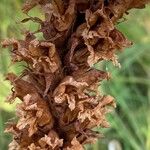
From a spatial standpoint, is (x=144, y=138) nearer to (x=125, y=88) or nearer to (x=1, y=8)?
(x=125, y=88)

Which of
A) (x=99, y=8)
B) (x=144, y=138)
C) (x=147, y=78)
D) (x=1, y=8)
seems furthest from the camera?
(x=147, y=78)

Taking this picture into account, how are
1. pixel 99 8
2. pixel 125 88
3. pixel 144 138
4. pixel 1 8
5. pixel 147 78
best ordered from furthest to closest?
pixel 147 78 → pixel 125 88 → pixel 144 138 → pixel 1 8 → pixel 99 8

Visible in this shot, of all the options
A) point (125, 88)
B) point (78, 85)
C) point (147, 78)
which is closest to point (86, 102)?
point (78, 85)

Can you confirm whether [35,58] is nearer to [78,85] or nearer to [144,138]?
[78,85]

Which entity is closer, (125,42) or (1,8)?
(125,42)

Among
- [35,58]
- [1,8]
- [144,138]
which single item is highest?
[1,8]

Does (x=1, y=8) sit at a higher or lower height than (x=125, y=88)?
higher
